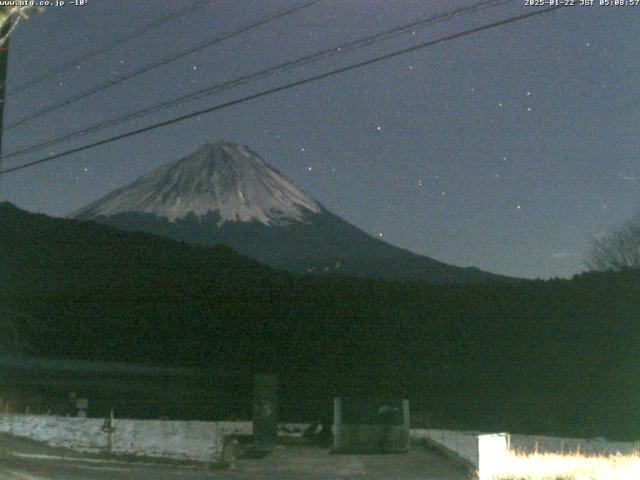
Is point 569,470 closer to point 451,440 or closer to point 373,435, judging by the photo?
point 373,435

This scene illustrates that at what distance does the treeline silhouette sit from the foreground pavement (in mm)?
11486

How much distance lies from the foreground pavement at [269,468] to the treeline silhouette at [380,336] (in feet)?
37.7

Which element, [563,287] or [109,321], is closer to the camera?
[563,287]

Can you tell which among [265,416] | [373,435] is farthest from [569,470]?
[265,416]

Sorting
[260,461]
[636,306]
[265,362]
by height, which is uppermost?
[636,306]

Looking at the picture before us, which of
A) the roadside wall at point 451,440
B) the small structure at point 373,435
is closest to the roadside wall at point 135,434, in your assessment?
the small structure at point 373,435

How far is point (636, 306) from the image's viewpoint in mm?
31484

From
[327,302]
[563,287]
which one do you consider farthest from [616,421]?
[327,302]

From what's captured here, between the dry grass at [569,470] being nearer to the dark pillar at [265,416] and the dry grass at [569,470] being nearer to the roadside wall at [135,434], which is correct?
the dark pillar at [265,416]

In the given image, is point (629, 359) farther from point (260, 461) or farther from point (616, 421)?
point (260, 461)

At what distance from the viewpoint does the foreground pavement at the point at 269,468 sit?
40.1 ft

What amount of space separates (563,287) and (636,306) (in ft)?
10.5

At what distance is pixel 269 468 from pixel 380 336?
20.7m

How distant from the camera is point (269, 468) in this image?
16125 mm
